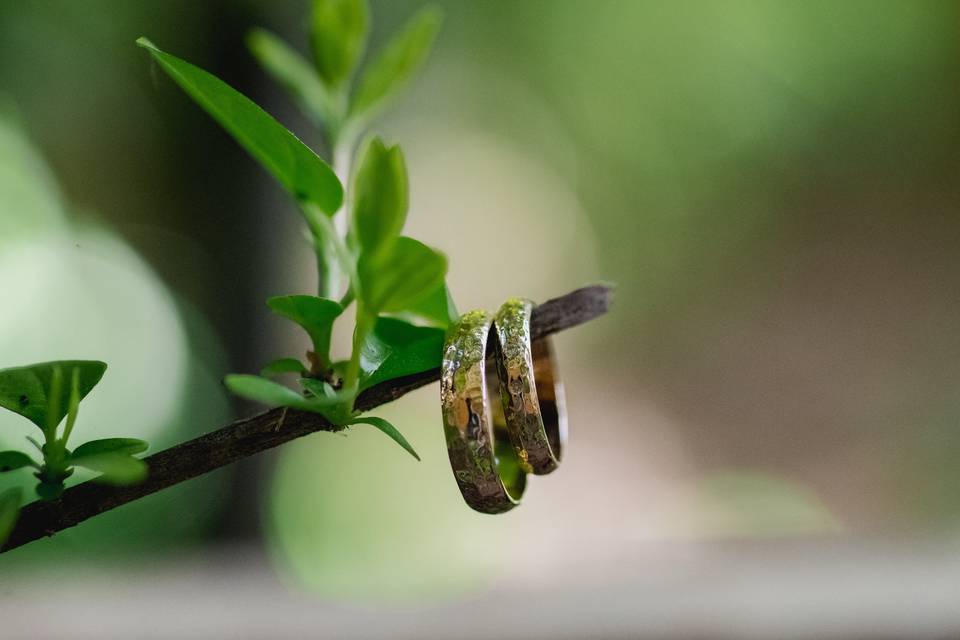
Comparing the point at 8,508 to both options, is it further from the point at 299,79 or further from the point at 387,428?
the point at 299,79

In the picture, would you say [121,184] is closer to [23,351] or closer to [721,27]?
[23,351]

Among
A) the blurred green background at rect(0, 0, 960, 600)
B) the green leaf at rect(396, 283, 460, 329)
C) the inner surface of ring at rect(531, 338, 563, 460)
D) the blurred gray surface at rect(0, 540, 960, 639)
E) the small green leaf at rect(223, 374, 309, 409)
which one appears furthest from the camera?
the blurred green background at rect(0, 0, 960, 600)

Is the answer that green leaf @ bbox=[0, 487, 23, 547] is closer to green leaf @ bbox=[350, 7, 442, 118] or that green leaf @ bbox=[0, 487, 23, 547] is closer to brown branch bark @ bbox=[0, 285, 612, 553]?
brown branch bark @ bbox=[0, 285, 612, 553]

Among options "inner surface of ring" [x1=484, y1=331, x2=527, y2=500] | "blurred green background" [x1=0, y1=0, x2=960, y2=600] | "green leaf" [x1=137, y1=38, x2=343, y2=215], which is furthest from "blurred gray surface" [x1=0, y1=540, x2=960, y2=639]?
"green leaf" [x1=137, y1=38, x2=343, y2=215]

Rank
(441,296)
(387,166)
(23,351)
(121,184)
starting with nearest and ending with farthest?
(387,166) < (441,296) < (23,351) < (121,184)

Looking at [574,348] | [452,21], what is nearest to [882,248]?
[574,348]

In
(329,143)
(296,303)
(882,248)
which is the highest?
(882,248)

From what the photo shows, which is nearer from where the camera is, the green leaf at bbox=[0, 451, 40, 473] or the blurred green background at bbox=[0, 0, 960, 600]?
the green leaf at bbox=[0, 451, 40, 473]
